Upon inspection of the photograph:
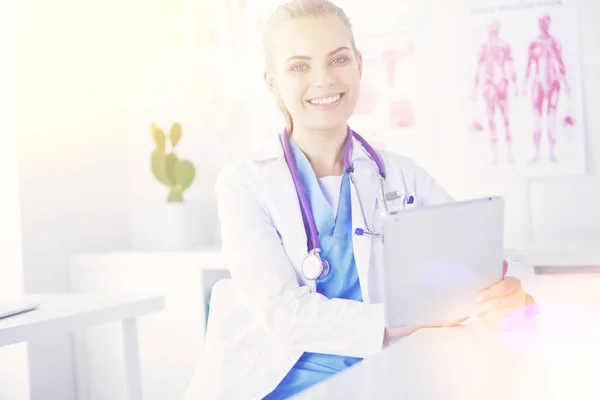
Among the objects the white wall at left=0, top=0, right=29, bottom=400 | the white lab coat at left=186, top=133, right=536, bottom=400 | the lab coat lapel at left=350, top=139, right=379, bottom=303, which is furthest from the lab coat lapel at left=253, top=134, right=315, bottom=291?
the white wall at left=0, top=0, right=29, bottom=400

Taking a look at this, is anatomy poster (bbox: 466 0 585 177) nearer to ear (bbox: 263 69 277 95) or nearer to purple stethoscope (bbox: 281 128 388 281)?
purple stethoscope (bbox: 281 128 388 281)

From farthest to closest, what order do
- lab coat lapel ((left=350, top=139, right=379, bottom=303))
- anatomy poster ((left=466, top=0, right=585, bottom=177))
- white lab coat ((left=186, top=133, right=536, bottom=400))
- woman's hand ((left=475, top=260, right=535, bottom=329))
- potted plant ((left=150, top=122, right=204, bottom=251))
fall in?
1. potted plant ((left=150, top=122, right=204, bottom=251))
2. anatomy poster ((left=466, top=0, right=585, bottom=177))
3. lab coat lapel ((left=350, top=139, right=379, bottom=303))
4. white lab coat ((left=186, top=133, right=536, bottom=400))
5. woman's hand ((left=475, top=260, right=535, bottom=329))

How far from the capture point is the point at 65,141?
2818 mm

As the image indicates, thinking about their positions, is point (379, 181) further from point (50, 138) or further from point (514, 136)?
point (50, 138)

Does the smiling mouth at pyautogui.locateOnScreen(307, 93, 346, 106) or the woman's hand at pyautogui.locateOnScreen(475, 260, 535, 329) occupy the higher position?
the smiling mouth at pyautogui.locateOnScreen(307, 93, 346, 106)

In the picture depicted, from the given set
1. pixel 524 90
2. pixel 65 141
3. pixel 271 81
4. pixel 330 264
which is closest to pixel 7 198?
pixel 65 141

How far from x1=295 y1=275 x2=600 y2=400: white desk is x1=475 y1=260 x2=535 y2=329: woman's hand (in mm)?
38

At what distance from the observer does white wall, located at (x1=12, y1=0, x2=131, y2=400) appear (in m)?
2.66

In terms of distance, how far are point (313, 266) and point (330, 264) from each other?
82 millimetres

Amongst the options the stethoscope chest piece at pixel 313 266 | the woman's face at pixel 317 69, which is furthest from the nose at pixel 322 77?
the stethoscope chest piece at pixel 313 266

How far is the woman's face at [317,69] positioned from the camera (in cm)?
164

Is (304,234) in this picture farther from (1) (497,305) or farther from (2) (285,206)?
(1) (497,305)

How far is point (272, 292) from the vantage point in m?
1.48

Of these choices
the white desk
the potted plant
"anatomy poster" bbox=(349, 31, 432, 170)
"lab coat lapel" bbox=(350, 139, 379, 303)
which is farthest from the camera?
the potted plant
